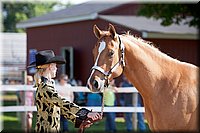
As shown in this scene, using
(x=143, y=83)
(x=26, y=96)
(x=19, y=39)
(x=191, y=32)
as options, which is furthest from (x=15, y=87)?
(x=19, y=39)

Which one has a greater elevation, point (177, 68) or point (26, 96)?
point (177, 68)

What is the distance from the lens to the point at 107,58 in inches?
219

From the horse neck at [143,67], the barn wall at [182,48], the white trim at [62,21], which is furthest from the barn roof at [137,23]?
the horse neck at [143,67]

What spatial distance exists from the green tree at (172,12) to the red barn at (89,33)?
73 cm

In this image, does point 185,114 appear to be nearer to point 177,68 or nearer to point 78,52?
point 177,68

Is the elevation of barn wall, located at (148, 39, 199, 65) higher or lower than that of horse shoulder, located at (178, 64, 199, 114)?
higher

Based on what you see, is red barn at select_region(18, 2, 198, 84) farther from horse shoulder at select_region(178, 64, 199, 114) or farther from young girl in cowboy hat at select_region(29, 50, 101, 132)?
young girl in cowboy hat at select_region(29, 50, 101, 132)

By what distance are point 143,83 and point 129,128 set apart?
7.09 metres

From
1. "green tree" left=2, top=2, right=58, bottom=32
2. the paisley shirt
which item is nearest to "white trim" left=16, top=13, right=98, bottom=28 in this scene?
the paisley shirt

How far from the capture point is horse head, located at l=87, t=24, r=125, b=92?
17.9 ft

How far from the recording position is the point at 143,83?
5.69 m

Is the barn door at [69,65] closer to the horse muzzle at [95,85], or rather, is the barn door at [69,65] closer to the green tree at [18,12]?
the horse muzzle at [95,85]

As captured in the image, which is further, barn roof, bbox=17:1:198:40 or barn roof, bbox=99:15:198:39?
barn roof, bbox=17:1:198:40

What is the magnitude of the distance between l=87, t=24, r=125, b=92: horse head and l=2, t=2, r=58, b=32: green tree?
143 ft
